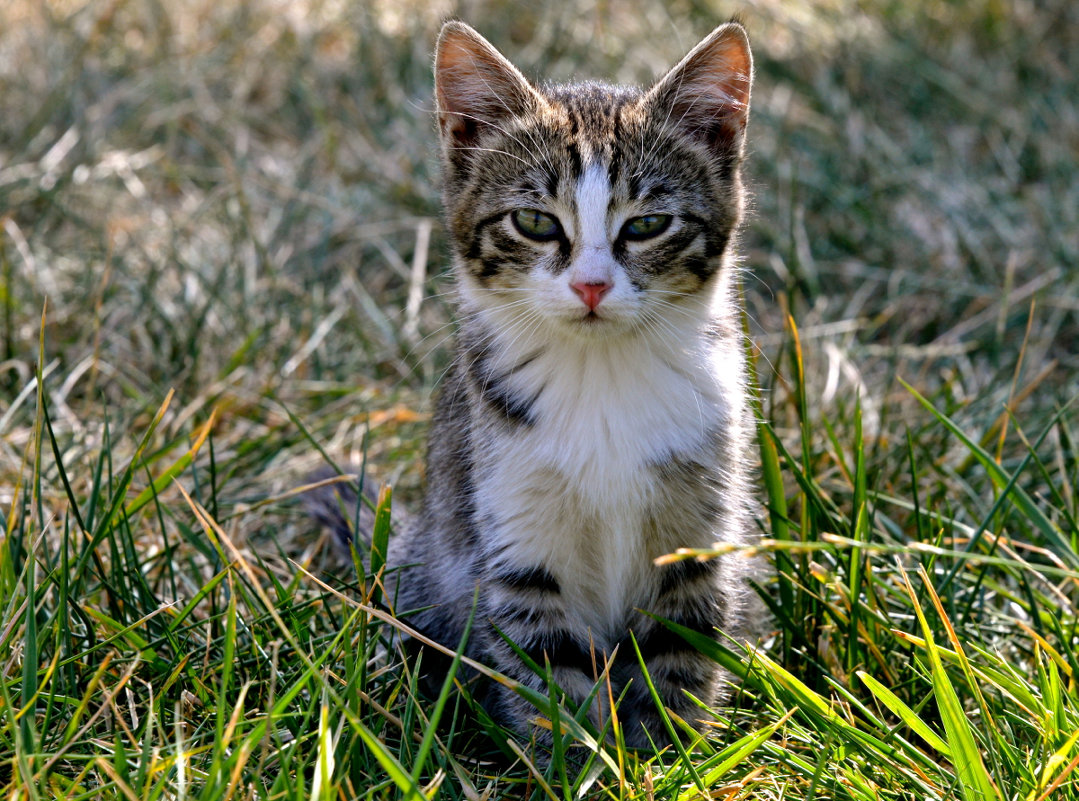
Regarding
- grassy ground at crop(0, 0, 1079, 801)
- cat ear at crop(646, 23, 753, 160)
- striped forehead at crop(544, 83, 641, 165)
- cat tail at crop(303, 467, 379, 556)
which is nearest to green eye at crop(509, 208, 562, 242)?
striped forehead at crop(544, 83, 641, 165)

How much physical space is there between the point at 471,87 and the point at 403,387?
1653mm

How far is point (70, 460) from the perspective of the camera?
3.48 m

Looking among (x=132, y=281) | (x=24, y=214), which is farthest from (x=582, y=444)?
(x=24, y=214)

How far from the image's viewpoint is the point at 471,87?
284 centimetres

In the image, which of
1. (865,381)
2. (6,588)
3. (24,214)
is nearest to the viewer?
(6,588)

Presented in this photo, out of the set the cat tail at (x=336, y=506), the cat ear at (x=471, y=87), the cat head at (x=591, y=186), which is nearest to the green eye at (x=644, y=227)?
the cat head at (x=591, y=186)

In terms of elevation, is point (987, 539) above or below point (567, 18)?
below

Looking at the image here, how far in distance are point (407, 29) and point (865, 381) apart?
3698 mm

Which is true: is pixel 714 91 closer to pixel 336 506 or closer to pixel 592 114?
pixel 592 114

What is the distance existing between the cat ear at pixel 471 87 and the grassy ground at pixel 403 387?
3.43 feet

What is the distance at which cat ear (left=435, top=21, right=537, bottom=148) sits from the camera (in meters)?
2.77

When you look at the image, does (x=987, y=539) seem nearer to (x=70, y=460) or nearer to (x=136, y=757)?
(x=136, y=757)

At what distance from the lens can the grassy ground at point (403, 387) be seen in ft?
7.57

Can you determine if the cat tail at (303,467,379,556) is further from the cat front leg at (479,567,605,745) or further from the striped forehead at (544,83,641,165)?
the striped forehead at (544,83,641,165)
